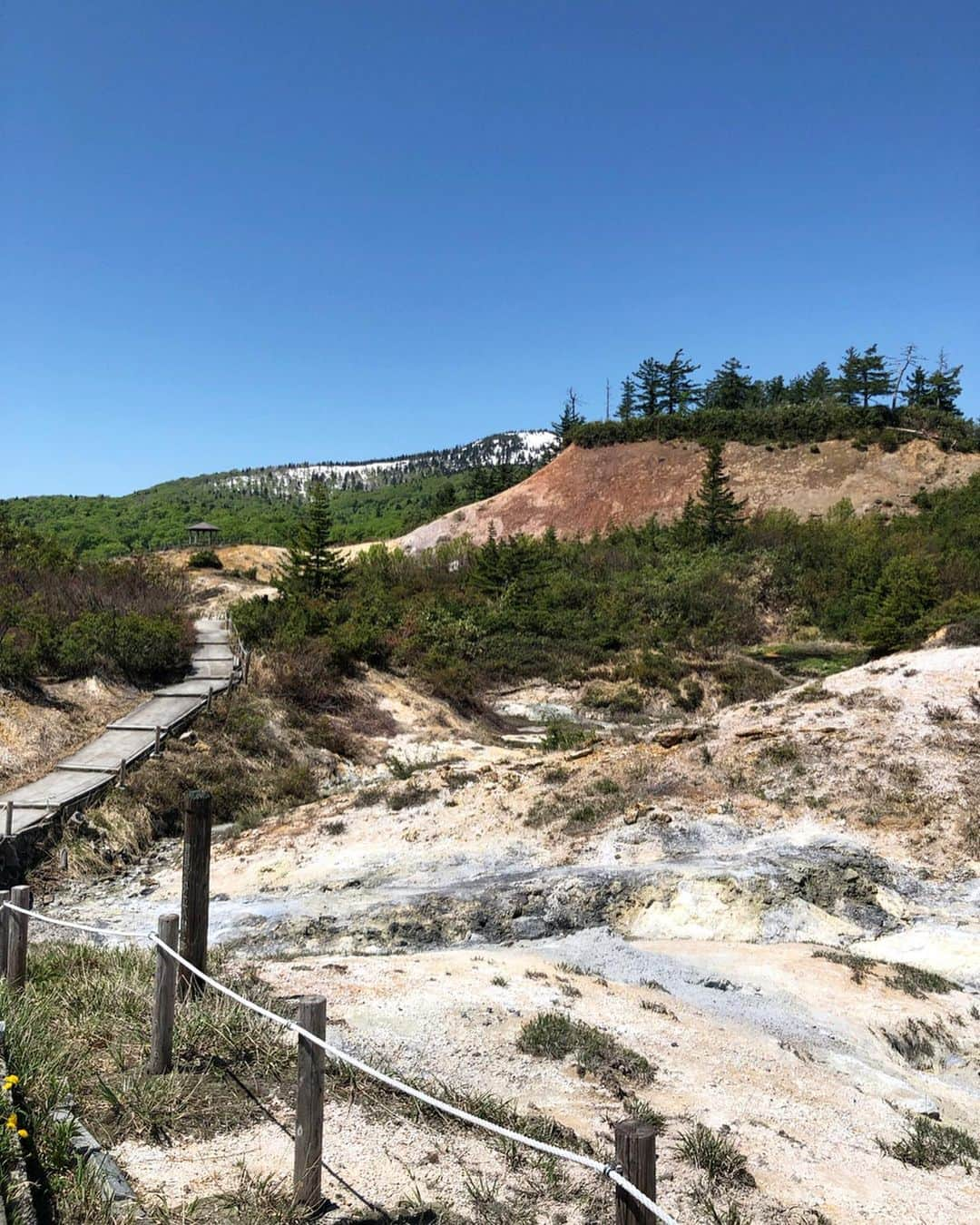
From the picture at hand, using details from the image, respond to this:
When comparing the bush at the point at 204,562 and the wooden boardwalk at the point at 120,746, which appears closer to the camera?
the wooden boardwalk at the point at 120,746

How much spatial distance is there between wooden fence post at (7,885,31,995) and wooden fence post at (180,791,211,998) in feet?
3.37

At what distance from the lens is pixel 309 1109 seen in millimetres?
3609

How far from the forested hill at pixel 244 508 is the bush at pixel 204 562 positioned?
6.20 metres

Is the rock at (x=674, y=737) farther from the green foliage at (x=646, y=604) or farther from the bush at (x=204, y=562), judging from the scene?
the bush at (x=204, y=562)

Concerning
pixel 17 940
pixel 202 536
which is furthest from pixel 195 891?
pixel 202 536

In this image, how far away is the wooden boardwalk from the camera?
13.3m

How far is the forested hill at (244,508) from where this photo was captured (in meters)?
70.8

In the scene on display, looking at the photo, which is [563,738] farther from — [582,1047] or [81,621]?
[582,1047]

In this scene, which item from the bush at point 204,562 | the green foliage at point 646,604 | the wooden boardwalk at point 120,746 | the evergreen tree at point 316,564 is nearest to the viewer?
the wooden boardwalk at point 120,746

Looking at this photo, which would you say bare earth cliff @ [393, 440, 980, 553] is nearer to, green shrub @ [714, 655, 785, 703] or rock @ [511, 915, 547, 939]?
green shrub @ [714, 655, 785, 703]

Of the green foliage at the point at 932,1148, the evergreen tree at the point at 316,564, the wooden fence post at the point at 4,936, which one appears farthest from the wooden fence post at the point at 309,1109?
the evergreen tree at the point at 316,564

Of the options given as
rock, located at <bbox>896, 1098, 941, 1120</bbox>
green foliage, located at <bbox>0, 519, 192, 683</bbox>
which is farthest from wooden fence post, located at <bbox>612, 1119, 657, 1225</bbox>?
green foliage, located at <bbox>0, 519, 192, 683</bbox>

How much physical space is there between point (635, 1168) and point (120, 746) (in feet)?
51.2

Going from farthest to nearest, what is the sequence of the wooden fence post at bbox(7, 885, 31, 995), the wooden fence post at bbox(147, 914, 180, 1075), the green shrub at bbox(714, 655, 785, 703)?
1. the green shrub at bbox(714, 655, 785, 703)
2. the wooden fence post at bbox(7, 885, 31, 995)
3. the wooden fence post at bbox(147, 914, 180, 1075)
